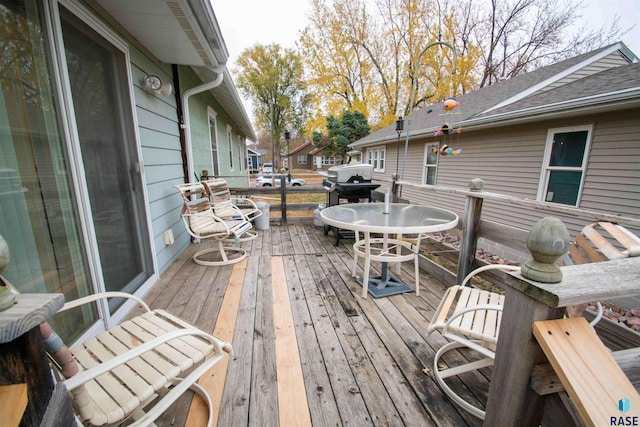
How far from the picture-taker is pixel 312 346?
1716mm

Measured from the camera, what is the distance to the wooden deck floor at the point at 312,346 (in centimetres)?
128

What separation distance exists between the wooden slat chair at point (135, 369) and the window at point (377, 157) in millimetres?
10208

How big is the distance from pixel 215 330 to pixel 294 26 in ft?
54.7

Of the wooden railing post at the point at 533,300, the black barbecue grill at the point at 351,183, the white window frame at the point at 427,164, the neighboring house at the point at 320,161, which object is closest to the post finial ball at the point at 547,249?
the wooden railing post at the point at 533,300

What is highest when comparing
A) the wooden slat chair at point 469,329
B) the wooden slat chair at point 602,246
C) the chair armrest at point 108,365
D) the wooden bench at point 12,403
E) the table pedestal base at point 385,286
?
the wooden slat chair at point 602,246

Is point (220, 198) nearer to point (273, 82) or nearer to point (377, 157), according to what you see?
point (377, 157)

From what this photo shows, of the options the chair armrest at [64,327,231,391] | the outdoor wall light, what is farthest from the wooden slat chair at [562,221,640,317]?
the outdoor wall light

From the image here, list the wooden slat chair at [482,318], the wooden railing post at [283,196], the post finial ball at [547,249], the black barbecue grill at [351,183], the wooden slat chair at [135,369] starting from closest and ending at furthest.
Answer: the post finial ball at [547,249], the wooden slat chair at [135,369], the wooden slat chair at [482,318], the black barbecue grill at [351,183], the wooden railing post at [283,196]

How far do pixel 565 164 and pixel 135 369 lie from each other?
602 cm

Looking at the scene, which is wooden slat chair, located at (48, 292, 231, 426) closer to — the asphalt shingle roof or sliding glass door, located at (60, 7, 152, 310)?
sliding glass door, located at (60, 7, 152, 310)

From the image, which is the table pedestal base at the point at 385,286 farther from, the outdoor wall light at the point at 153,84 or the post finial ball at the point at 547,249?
the outdoor wall light at the point at 153,84

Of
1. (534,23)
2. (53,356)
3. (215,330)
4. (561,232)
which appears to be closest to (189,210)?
(215,330)

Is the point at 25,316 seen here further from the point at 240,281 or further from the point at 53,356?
the point at 240,281

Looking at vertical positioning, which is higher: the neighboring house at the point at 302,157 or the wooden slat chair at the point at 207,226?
the neighboring house at the point at 302,157
